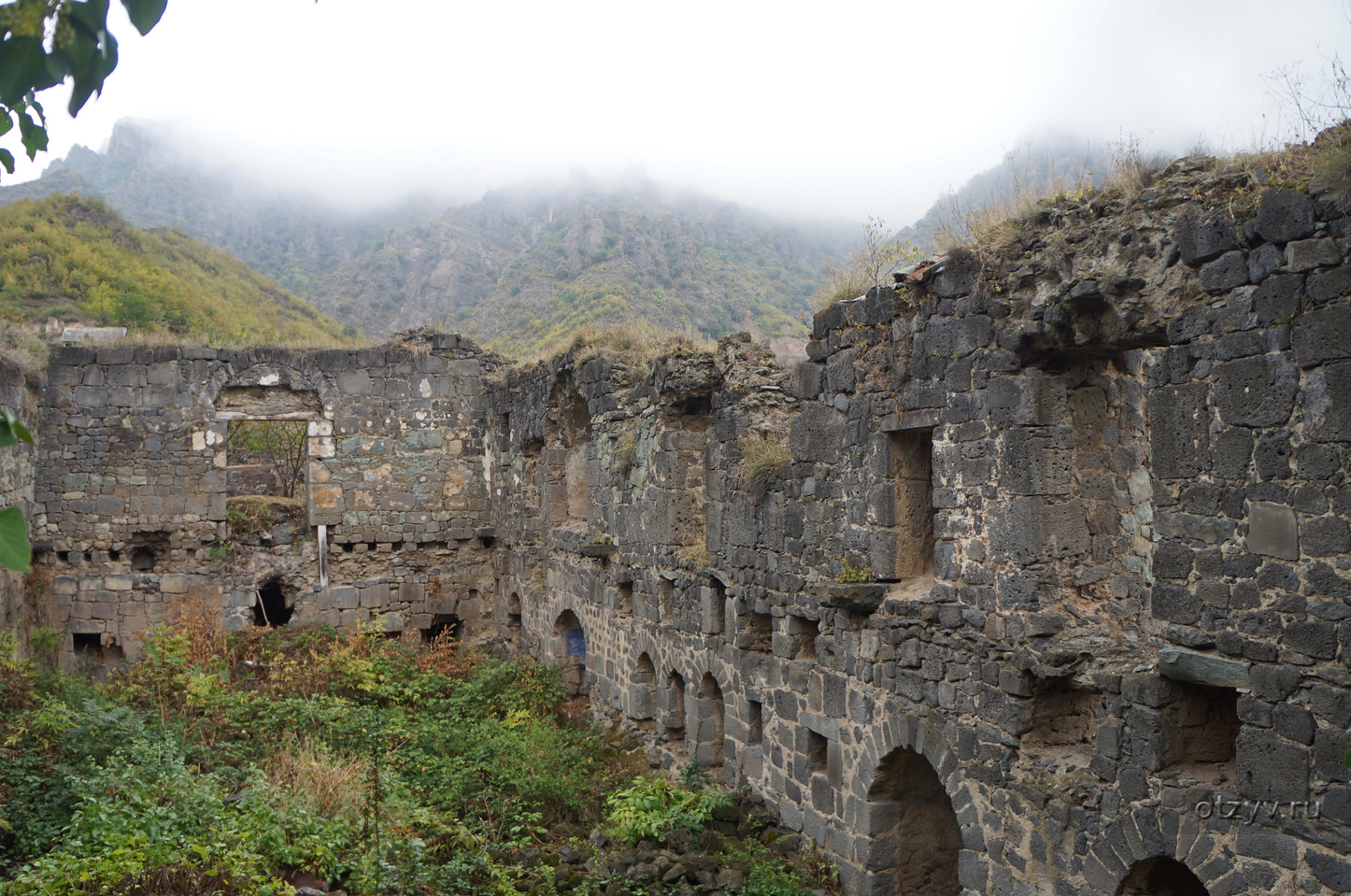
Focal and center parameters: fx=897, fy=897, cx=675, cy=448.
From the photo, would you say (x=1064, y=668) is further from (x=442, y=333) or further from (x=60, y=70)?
(x=442, y=333)

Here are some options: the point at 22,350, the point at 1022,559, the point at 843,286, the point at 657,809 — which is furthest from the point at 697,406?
the point at 22,350

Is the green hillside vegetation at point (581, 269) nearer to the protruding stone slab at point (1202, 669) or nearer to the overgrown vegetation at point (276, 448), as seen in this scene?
the overgrown vegetation at point (276, 448)

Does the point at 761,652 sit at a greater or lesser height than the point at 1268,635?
lesser

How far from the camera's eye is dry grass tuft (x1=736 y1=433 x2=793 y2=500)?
817 cm

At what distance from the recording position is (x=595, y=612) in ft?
39.1

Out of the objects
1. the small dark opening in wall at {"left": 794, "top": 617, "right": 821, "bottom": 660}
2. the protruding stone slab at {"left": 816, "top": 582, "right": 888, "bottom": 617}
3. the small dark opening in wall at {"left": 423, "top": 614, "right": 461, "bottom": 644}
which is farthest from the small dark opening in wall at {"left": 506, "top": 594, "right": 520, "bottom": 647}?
the protruding stone slab at {"left": 816, "top": 582, "right": 888, "bottom": 617}

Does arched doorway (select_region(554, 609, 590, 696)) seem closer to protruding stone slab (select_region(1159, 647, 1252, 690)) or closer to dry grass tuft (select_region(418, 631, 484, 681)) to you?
dry grass tuft (select_region(418, 631, 484, 681))

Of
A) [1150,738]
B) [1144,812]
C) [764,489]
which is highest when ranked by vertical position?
[764,489]

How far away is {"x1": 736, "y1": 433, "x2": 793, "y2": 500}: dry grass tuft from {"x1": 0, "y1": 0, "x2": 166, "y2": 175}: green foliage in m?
6.56

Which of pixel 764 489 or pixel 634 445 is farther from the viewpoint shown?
pixel 634 445

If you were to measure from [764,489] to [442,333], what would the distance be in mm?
9454

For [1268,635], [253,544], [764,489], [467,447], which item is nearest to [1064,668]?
[1268,635]

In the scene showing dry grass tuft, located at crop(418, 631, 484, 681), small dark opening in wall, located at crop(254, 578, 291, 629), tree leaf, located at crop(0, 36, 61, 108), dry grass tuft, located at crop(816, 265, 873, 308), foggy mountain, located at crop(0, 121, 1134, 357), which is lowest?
dry grass tuft, located at crop(418, 631, 484, 681)

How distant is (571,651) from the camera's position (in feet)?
42.7
